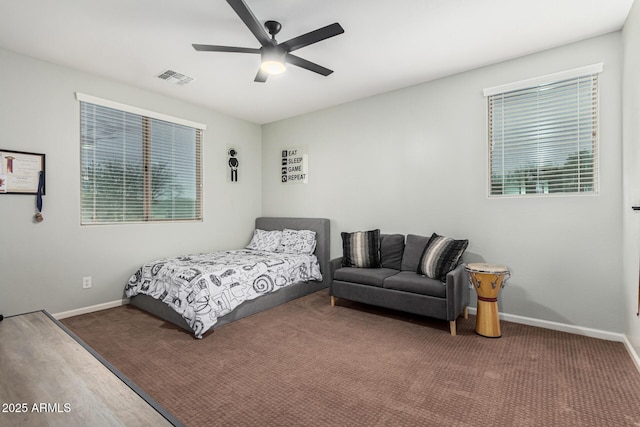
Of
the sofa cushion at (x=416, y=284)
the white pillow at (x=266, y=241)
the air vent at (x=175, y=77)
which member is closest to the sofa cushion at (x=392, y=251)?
the sofa cushion at (x=416, y=284)

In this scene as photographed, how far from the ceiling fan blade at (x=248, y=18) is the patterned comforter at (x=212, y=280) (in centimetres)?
226

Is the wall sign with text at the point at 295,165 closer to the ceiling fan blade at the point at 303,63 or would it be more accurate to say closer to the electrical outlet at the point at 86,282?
the ceiling fan blade at the point at 303,63

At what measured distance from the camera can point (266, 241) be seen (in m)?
5.02

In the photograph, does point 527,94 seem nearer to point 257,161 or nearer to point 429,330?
point 429,330

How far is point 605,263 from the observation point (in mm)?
2840

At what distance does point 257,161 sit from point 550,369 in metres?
4.92

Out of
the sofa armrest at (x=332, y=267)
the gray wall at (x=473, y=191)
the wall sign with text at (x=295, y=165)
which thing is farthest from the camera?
the wall sign with text at (x=295, y=165)

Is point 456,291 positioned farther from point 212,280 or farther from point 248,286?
point 212,280

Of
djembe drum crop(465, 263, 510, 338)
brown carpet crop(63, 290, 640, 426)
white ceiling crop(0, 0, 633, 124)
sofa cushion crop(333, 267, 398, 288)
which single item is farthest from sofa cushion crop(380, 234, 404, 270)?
white ceiling crop(0, 0, 633, 124)

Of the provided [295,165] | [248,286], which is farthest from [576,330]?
[295,165]

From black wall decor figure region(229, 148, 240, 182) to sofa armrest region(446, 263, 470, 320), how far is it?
3.72 m

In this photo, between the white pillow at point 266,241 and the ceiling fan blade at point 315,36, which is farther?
the white pillow at point 266,241

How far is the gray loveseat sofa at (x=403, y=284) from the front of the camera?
295 centimetres

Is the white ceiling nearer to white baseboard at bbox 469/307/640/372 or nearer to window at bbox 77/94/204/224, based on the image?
window at bbox 77/94/204/224
